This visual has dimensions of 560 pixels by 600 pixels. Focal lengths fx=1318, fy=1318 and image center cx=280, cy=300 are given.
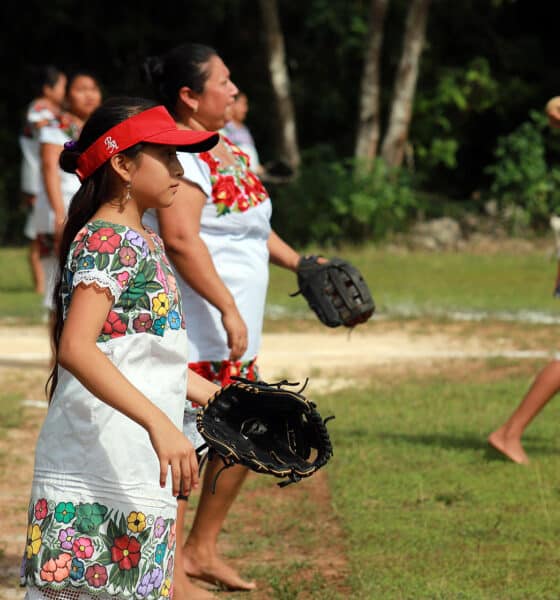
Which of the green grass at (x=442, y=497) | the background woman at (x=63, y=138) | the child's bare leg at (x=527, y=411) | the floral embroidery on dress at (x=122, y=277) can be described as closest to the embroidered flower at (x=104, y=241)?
the floral embroidery on dress at (x=122, y=277)

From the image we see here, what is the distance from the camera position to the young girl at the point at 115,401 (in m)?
3.09

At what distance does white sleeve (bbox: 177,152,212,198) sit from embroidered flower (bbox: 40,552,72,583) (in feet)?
5.32

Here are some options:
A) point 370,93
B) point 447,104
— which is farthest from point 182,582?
point 447,104

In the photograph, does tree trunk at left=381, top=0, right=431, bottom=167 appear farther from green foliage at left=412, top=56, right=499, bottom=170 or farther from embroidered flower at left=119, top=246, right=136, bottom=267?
embroidered flower at left=119, top=246, right=136, bottom=267

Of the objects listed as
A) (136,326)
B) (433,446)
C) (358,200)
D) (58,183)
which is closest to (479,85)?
(358,200)

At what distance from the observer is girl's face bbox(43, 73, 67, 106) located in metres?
9.51

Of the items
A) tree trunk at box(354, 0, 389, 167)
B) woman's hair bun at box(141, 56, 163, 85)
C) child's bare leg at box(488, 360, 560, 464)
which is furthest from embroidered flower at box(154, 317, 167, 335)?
tree trunk at box(354, 0, 389, 167)

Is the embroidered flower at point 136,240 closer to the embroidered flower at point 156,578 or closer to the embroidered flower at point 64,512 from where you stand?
the embroidered flower at point 64,512

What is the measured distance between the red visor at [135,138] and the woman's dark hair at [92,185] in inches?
0.7

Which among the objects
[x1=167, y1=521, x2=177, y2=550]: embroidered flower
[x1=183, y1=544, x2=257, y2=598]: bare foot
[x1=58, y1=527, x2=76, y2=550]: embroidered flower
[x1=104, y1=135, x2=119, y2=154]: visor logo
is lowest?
[x1=183, y1=544, x2=257, y2=598]: bare foot

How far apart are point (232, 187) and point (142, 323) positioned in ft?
4.72

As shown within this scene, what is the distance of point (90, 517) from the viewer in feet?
10.4

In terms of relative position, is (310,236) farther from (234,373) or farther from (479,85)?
(234,373)

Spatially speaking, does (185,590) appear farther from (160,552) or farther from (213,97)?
(213,97)
